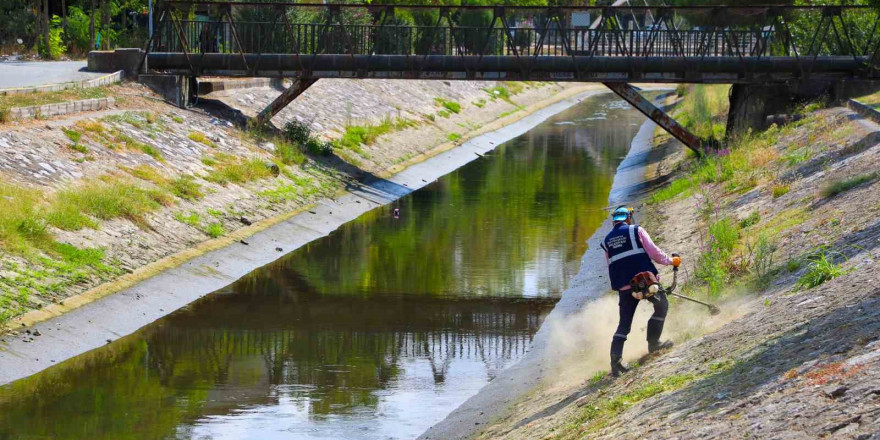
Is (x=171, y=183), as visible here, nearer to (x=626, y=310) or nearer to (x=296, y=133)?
(x=296, y=133)

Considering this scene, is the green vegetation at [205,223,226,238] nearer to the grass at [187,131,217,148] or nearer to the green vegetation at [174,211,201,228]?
the green vegetation at [174,211,201,228]

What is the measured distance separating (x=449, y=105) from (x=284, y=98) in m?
18.6

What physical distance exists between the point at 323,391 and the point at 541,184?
26091mm

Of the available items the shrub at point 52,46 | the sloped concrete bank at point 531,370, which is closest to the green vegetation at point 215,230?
the sloped concrete bank at point 531,370

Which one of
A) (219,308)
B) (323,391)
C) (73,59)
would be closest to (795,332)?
(323,391)

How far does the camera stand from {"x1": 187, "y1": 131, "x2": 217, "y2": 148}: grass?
1405 inches

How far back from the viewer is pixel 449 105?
5859 cm

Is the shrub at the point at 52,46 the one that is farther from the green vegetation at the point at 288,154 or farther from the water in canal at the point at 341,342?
the water in canal at the point at 341,342

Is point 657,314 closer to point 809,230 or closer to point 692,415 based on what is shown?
point 692,415

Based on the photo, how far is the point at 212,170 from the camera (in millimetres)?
33094

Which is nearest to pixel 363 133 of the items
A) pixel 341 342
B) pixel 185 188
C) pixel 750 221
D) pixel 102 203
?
pixel 185 188

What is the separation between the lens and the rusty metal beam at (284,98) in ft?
132

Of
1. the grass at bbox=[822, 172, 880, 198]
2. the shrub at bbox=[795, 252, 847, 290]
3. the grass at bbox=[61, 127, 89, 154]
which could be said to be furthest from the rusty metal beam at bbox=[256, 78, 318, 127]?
the shrub at bbox=[795, 252, 847, 290]

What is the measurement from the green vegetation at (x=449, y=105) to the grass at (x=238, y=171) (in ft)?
75.7
